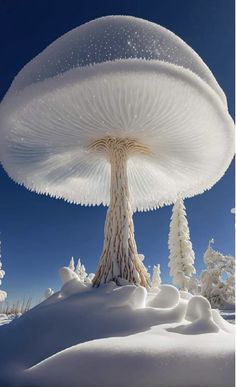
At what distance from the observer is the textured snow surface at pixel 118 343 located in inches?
134

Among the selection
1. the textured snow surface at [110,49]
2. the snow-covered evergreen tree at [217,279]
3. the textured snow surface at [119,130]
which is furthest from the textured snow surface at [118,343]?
the snow-covered evergreen tree at [217,279]

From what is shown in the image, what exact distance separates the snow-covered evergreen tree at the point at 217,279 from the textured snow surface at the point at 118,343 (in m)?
17.5

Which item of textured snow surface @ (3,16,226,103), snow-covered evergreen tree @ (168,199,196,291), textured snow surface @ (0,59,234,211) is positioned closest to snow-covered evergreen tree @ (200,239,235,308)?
snow-covered evergreen tree @ (168,199,196,291)

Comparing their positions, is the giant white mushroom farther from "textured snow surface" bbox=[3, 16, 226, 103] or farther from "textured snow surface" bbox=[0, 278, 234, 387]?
"textured snow surface" bbox=[0, 278, 234, 387]

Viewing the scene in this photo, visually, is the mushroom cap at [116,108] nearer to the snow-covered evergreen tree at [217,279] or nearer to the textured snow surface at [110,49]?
the textured snow surface at [110,49]

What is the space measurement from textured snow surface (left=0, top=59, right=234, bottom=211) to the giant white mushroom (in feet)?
0.07

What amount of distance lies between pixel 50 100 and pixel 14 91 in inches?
40.8

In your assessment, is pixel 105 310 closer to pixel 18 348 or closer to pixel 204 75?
pixel 18 348

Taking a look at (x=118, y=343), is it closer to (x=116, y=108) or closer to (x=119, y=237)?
(x=119, y=237)

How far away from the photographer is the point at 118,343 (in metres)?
3.79

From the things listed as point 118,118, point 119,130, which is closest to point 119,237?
point 119,130

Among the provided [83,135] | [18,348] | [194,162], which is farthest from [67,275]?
[194,162]

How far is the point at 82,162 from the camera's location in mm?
9195

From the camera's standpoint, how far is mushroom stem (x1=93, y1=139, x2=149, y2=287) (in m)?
7.07
